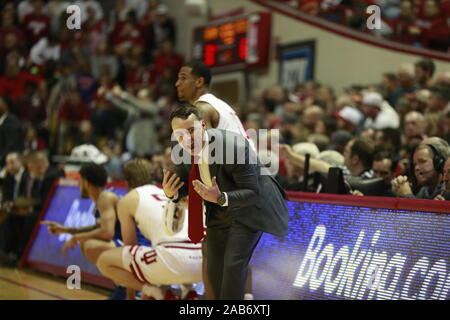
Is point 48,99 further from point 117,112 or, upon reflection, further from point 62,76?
point 117,112

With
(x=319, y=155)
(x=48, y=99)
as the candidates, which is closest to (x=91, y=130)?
(x=48, y=99)

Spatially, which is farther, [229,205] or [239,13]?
[239,13]

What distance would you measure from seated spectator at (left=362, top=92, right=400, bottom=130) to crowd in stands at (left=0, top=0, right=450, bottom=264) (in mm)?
15

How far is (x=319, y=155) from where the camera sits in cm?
743

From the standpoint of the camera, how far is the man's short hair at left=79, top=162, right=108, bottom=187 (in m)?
6.96

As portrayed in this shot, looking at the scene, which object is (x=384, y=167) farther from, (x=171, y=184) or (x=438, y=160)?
(x=171, y=184)

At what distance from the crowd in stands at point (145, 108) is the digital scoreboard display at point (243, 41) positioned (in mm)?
983

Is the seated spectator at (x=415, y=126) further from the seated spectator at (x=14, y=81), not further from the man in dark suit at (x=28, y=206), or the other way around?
the seated spectator at (x=14, y=81)

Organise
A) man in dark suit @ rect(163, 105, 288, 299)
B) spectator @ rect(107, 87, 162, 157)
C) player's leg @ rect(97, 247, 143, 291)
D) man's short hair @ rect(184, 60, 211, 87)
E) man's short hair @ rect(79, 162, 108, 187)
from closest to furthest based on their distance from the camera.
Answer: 1. man in dark suit @ rect(163, 105, 288, 299)
2. man's short hair @ rect(184, 60, 211, 87)
3. player's leg @ rect(97, 247, 143, 291)
4. man's short hair @ rect(79, 162, 108, 187)
5. spectator @ rect(107, 87, 162, 157)

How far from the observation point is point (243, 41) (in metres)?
14.7

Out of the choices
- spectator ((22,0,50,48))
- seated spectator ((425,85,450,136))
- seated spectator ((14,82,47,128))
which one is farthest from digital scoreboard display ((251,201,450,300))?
spectator ((22,0,50,48))

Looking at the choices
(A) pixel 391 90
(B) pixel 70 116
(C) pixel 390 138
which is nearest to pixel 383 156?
(C) pixel 390 138

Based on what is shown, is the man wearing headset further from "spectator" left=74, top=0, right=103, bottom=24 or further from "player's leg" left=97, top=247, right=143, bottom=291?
"spectator" left=74, top=0, right=103, bottom=24
